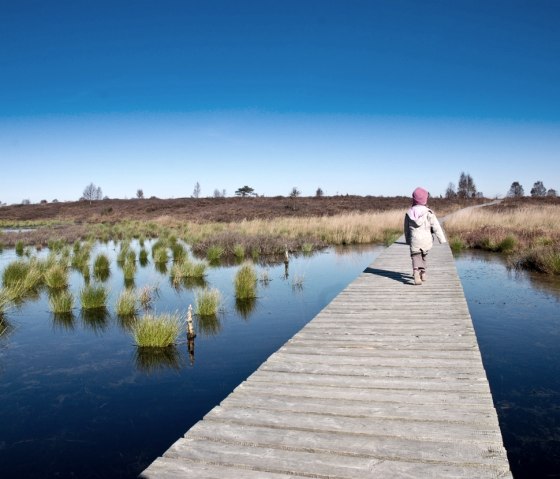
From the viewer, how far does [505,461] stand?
2.58m

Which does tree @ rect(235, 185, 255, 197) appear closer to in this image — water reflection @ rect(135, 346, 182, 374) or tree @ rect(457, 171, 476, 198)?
tree @ rect(457, 171, 476, 198)

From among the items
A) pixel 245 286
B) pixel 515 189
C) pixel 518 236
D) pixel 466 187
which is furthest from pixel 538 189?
pixel 245 286

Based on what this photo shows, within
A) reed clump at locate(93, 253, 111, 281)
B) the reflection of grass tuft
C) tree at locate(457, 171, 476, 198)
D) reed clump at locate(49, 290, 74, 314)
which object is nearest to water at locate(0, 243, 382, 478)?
reed clump at locate(49, 290, 74, 314)

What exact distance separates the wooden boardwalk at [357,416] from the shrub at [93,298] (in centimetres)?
625

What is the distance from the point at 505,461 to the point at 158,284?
10685mm

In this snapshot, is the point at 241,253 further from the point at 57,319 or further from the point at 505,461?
the point at 505,461

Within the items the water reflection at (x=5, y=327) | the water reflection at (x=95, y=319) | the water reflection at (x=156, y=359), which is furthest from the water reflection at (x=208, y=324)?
the water reflection at (x=5, y=327)

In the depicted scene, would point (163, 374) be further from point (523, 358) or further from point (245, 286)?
point (523, 358)

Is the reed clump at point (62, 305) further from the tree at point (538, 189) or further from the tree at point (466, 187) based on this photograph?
the tree at point (538, 189)

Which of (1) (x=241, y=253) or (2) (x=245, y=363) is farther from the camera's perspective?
(1) (x=241, y=253)

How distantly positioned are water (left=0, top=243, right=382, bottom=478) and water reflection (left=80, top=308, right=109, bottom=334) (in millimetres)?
24

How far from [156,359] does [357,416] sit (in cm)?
450

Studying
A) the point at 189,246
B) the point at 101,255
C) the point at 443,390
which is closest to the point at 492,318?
the point at 443,390

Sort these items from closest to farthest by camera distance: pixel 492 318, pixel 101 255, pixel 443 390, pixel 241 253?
1. pixel 443 390
2. pixel 492 318
3. pixel 101 255
4. pixel 241 253
